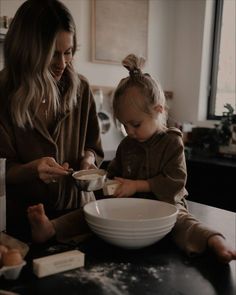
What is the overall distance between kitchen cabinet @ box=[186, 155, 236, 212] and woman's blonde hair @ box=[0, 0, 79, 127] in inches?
57.7

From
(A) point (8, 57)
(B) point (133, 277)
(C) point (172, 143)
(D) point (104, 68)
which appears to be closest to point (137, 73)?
(C) point (172, 143)

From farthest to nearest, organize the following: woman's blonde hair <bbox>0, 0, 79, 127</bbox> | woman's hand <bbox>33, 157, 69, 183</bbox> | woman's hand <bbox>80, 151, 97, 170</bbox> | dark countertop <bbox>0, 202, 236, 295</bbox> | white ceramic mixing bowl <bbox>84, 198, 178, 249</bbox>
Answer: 1. woman's hand <bbox>80, 151, 97, 170</bbox>
2. woman's blonde hair <bbox>0, 0, 79, 127</bbox>
3. woman's hand <bbox>33, 157, 69, 183</bbox>
4. white ceramic mixing bowl <bbox>84, 198, 178, 249</bbox>
5. dark countertop <bbox>0, 202, 236, 295</bbox>

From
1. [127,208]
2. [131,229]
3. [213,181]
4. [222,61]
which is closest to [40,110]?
[127,208]

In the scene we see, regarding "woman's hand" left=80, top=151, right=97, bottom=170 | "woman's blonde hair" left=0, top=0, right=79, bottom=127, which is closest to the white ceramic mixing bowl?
"woman's hand" left=80, top=151, right=97, bottom=170

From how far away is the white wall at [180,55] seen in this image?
116 inches

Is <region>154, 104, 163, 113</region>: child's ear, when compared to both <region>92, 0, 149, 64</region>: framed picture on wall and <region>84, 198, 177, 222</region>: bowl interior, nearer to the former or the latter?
<region>84, 198, 177, 222</region>: bowl interior

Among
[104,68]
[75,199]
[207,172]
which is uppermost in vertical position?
[104,68]

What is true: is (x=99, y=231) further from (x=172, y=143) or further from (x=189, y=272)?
(x=172, y=143)

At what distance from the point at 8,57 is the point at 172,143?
613 mm

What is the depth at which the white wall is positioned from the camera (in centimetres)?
295

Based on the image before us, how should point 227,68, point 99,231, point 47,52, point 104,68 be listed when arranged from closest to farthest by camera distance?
point 99,231 → point 47,52 → point 104,68 → point 227,68

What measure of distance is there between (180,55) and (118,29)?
2.29ft

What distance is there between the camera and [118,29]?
273cm

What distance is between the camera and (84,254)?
77 centimetres
